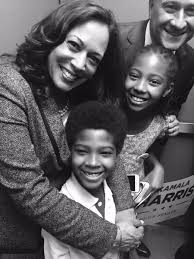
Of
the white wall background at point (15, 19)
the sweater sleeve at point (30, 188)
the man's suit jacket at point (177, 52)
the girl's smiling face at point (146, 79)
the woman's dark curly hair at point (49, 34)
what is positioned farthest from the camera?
the white wall background at point (15, 19)

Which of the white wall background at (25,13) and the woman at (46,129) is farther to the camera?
the white wall background at (25,13)

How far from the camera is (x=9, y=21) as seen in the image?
1855 mm

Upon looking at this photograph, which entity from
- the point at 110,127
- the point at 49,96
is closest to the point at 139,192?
the point at 110,127

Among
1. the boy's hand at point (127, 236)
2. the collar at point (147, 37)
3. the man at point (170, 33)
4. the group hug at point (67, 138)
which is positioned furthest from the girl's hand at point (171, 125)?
the boy's hand at point (127, 236)

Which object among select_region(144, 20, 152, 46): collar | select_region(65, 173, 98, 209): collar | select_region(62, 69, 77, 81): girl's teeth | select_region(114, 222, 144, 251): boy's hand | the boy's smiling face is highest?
select_region(62, 69, 77, 81): girl's teeth

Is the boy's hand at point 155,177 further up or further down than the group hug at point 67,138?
further down

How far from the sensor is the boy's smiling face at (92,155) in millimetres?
1229

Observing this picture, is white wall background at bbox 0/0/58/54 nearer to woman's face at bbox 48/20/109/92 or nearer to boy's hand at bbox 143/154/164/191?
woman's face at bbox 48/20/109/92

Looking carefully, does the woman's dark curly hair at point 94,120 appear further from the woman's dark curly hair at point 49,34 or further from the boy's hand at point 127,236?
the boy's hand at point 127,236

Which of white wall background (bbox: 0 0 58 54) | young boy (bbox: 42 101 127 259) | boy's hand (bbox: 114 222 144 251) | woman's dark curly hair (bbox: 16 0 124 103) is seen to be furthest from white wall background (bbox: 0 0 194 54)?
boy's hand (bbox: 114 222 144 251)

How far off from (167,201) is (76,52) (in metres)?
1.08

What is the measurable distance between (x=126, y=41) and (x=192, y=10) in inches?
13.3

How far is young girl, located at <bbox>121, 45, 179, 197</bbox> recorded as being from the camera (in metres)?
1.57

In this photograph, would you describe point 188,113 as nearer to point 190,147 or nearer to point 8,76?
point 190,147
